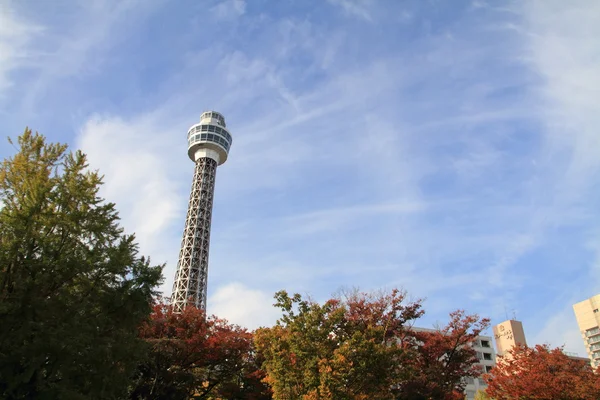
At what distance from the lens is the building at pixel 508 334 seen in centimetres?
7500

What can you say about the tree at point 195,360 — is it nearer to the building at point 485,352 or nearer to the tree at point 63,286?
the tree at point 63,286

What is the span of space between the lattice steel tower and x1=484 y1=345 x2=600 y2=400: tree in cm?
4740

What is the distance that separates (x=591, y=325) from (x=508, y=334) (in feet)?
76.3

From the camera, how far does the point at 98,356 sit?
510 inches

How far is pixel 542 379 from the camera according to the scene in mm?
22625

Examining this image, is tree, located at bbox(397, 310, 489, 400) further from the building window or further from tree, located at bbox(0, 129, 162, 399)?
the building window

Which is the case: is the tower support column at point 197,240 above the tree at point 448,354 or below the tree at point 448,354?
above

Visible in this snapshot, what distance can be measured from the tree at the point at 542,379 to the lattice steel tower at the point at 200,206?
47402mm

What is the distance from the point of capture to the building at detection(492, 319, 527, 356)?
75.0m

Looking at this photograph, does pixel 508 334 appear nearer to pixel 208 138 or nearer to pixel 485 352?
pixel 485 352

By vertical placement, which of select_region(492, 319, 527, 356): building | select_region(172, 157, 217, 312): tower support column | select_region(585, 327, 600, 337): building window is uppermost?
select_region(172, 157, 217, 312): tower support column

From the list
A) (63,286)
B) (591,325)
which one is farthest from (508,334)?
(63,286)

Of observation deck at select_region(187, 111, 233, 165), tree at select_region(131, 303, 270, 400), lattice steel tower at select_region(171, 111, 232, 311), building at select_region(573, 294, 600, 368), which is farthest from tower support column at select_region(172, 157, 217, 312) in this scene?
building at select_region(573, 294, 600, 368)

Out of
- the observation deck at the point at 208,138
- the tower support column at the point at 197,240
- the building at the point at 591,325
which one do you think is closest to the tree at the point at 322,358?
the tower support column at the point at 197,240
